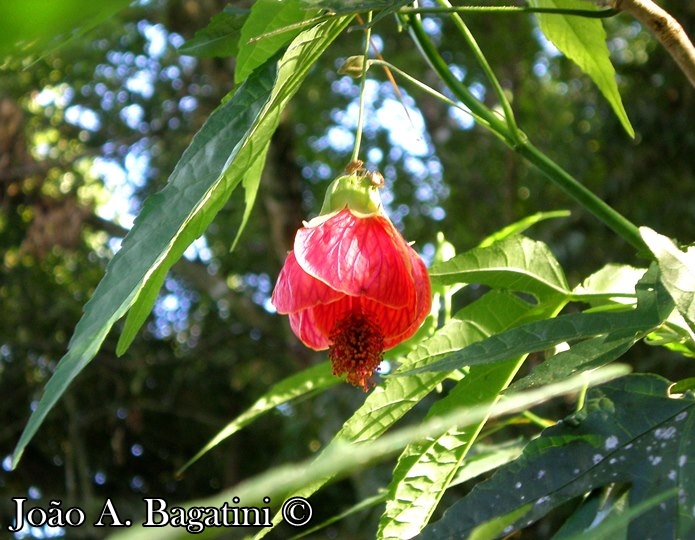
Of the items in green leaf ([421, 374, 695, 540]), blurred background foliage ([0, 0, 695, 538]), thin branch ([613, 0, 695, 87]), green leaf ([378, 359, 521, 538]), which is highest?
blurred background foliage ([0, 0, 695, 538])

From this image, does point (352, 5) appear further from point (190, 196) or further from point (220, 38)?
point (220, 38)

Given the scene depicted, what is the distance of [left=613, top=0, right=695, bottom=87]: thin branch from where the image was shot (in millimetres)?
466

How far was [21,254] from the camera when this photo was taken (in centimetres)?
333

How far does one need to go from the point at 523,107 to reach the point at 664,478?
3.38 m

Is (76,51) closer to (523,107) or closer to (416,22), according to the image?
(416,22)

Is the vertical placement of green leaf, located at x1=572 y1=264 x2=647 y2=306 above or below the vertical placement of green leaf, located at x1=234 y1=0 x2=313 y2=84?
below

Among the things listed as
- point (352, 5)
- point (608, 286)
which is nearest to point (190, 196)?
point (352, 5)

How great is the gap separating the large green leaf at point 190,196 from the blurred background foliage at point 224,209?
2.30m

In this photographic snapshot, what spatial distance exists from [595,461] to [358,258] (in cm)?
19

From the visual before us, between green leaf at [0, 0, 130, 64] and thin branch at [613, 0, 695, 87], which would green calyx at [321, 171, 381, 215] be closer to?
thin branch at [613, 0, 695, 87]

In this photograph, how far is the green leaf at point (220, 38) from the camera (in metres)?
0.64

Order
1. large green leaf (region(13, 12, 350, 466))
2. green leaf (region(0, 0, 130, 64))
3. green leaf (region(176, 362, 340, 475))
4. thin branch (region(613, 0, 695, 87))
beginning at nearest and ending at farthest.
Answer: green leaf (region(0, 0, 130, 64)) < large green leaf (region(13, 12, 350, 466)) < thin branch (region(613, 0, 695, 87)) < green leaf (region(176, 362, 340, 475))

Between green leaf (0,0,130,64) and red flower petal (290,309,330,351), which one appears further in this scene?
red flower petal (290,309,330,351)

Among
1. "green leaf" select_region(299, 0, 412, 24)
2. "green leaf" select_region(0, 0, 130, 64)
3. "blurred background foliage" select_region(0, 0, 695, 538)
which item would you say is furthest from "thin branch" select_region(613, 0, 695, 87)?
"blurred background foliage" select_region(0, 0, 695, 538)
